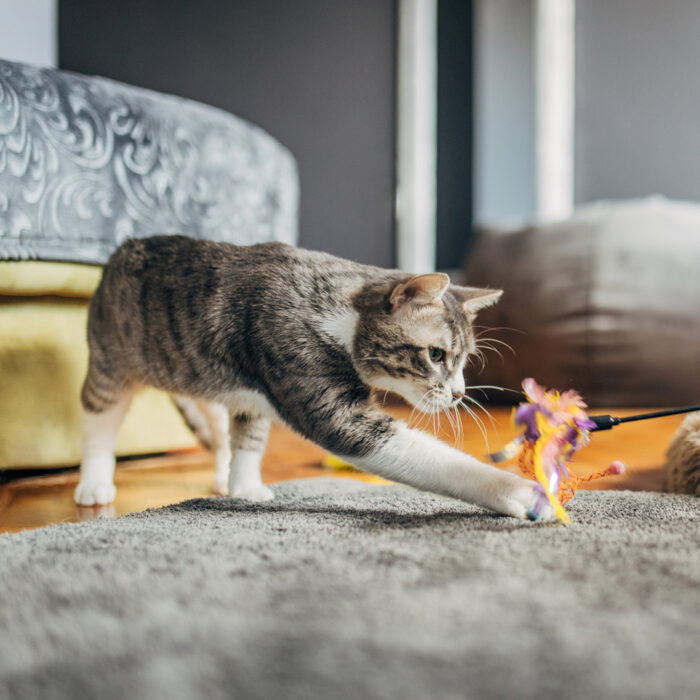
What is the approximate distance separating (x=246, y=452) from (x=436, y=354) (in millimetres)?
379

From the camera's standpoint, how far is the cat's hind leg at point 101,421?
1169 mm

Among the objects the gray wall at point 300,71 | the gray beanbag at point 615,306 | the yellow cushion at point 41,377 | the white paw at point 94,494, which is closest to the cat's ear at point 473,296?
the white paw at point 94,494

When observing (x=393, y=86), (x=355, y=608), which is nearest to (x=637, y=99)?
(x=393, y=86)

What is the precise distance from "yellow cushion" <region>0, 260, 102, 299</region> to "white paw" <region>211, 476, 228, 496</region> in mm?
495

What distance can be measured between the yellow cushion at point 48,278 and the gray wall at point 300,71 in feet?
7.09

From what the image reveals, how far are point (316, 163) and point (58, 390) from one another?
242 cm

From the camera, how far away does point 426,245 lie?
3.44 m

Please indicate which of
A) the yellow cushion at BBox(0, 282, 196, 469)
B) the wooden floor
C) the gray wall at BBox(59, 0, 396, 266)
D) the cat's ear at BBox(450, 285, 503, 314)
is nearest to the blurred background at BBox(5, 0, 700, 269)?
the gray wall at BBox(59, 0, 396, 266)

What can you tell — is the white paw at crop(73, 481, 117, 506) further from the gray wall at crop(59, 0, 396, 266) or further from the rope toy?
the gray wall at crop(59, 0, 396, 266)

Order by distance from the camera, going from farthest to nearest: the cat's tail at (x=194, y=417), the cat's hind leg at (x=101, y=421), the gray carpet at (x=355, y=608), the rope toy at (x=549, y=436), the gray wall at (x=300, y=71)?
the gray wall at (x=300, y=71) < the cat's tail at (x=194, y=417) < the cat's hind leg at (x=101, y=421) < the rope toy at (x=549, y=436) < the gray carpet at (x=355, y=608)

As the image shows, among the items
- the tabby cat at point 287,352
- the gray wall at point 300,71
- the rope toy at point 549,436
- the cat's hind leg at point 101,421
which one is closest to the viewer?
the rope toy at point 549,436

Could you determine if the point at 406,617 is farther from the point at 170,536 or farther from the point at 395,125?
the point at 395,125

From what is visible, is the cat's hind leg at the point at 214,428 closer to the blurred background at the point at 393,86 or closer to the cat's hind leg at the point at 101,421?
the cat's hind leg at the point at 101,421

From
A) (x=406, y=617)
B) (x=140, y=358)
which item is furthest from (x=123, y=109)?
(x=406, y=617)
